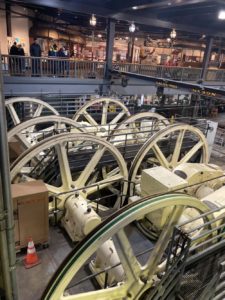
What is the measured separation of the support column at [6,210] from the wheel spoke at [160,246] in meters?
1.26

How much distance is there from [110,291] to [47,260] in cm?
165

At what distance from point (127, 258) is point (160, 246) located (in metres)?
0.39

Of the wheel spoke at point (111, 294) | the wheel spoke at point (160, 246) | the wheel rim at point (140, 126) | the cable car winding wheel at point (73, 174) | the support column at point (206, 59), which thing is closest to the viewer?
the wheel spoke at point (111, 294)

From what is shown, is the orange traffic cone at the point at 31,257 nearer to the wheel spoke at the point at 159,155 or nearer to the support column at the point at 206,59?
the wheel spoke at the point at 159,155

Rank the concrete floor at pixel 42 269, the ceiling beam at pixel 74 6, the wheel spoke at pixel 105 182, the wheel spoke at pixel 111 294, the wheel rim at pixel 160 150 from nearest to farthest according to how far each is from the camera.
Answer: the wheel spoke at pixel 111 294, the concrete floor at pixel 42 269, the wheel spoke at pixel 105 182, the wheel rim at pixel 160 150, the ceiling beam at pixel 74 6

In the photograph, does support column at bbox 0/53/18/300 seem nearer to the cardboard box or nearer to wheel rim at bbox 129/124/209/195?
the cardboard box

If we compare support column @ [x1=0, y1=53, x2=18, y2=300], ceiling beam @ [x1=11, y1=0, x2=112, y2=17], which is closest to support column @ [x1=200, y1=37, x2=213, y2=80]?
ceiling beam @ [x1=11, y1=0, x2=112, y2=17]

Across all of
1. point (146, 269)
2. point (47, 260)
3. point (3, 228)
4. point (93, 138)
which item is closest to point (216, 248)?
point (146, 269)

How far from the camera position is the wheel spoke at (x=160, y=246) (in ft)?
8.39

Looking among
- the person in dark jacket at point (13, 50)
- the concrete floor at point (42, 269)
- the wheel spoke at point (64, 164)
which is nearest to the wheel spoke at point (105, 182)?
the wheel spoke at point (64, 164)

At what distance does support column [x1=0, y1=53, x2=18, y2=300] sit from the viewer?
174 cm

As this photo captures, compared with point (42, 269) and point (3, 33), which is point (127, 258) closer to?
point (42, 269)

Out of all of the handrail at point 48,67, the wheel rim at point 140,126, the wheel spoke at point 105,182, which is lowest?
the wheel spoke at point 105,182

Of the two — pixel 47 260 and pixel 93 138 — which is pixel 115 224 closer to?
pixel 47 260
